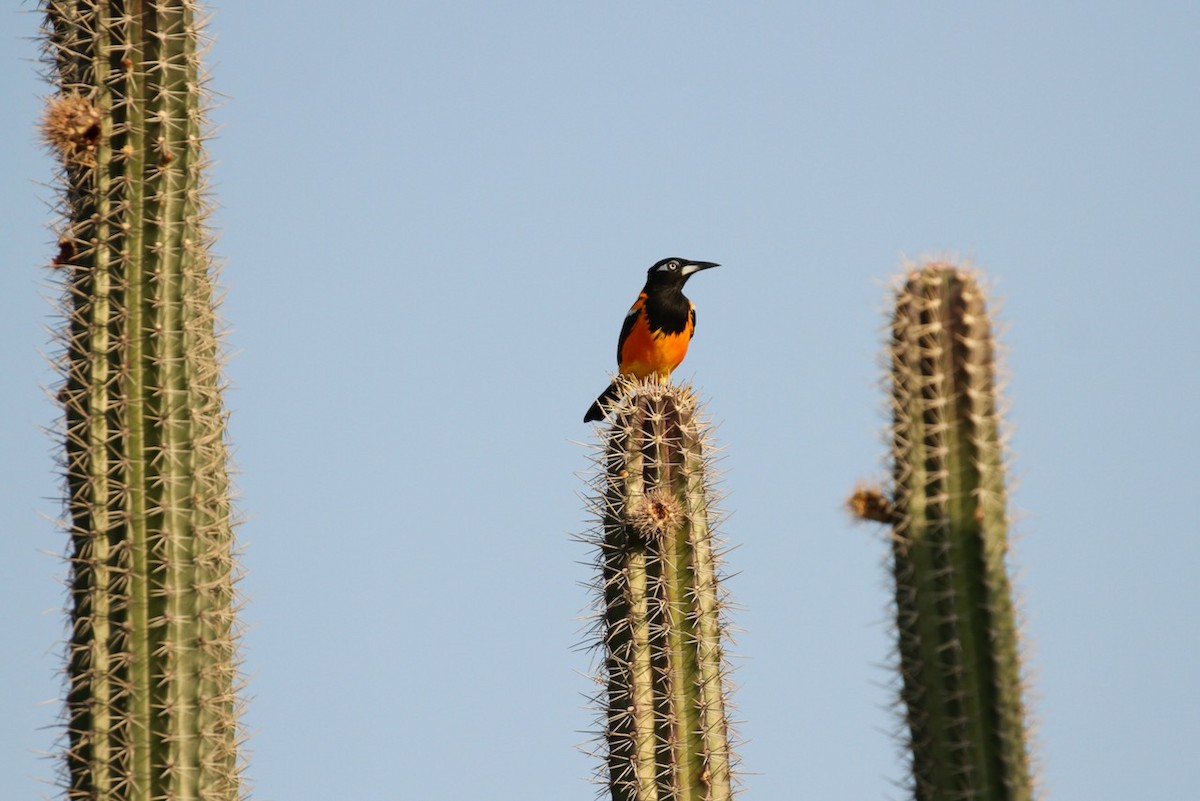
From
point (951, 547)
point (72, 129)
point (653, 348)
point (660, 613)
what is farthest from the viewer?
point (653, 348)

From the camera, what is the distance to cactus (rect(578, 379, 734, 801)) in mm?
5547

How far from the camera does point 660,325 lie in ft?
32.4

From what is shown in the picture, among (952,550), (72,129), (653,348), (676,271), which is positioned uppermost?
(676,271)

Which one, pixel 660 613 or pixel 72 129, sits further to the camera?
pixel 660 613

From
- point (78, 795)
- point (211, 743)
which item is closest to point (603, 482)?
point (211, 743)

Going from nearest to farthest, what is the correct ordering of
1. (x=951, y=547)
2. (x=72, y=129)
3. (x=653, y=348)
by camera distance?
(x=951, y=547) < (x=72, y=129) < (x=653, y=348)

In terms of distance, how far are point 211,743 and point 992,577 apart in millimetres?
2383

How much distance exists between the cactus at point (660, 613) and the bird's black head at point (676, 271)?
4194 millimetres

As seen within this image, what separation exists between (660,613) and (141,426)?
196 centimetres

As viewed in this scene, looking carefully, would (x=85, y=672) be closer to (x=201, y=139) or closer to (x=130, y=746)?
(x=130, y=746)

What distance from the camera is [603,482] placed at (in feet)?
19.7

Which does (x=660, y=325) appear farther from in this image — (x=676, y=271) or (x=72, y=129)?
(x=72, y=129)

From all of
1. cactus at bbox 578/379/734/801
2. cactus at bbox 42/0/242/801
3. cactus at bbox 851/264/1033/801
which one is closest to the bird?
cactus at bbox 578/379/734/801

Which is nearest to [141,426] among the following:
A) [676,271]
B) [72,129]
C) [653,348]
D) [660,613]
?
[72,129]
